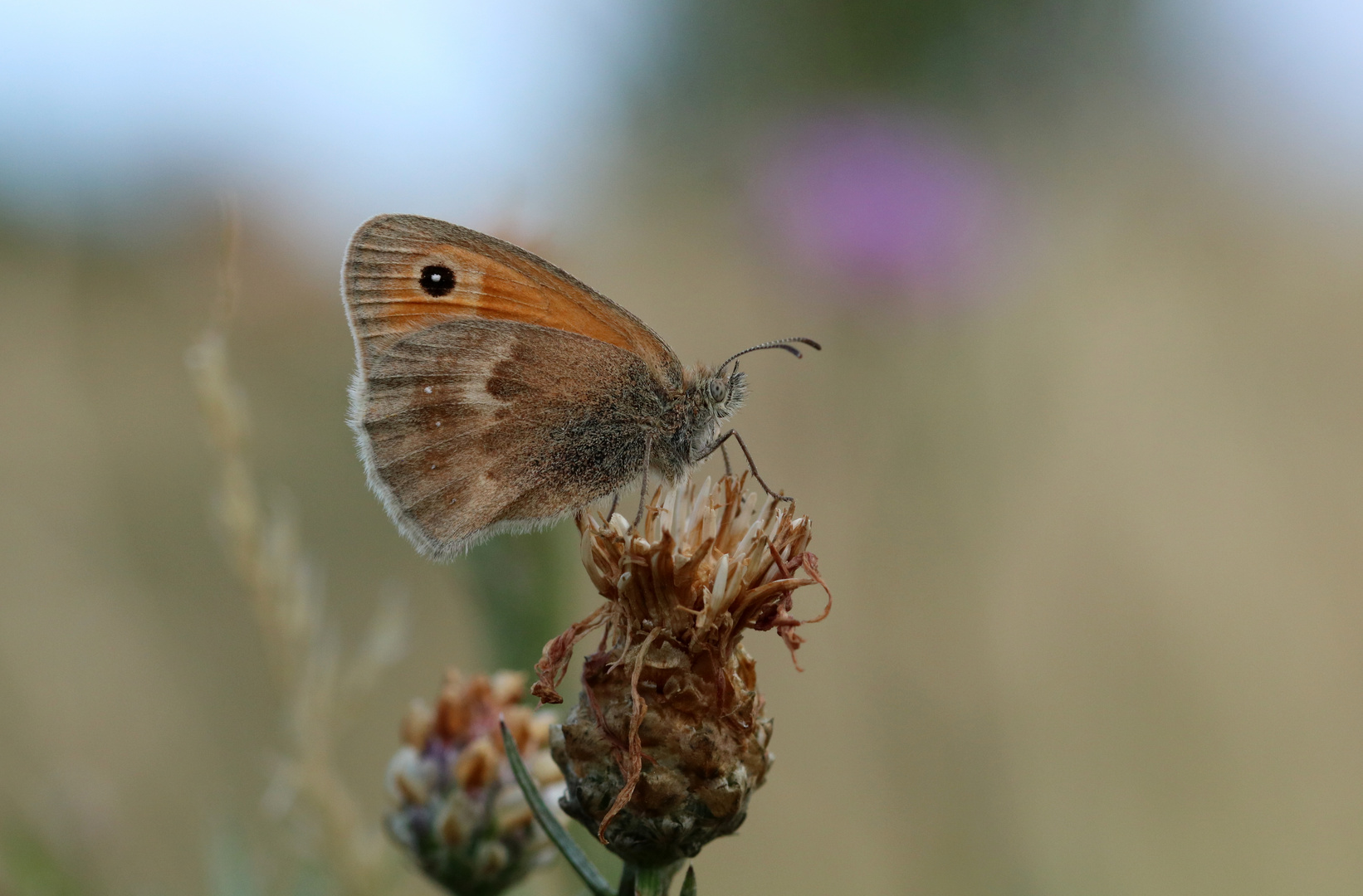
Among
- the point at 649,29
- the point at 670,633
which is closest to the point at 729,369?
the point at 670,633

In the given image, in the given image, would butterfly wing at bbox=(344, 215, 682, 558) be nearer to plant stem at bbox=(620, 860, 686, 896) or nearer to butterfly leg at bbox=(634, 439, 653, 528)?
butterfly leg at bbox=(634, 439, 653, 528)

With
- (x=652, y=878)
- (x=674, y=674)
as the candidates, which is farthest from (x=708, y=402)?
(x=652, y=878)

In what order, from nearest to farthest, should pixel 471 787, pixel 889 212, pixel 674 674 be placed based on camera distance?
pixel 674 674, pixel 471 787, pixel 889 212

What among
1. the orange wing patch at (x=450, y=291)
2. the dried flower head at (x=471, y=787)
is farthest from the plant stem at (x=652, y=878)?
the orange wing patch at (x=450, y=291)

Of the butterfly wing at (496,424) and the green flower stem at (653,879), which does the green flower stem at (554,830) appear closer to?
the green flower stem at (653,879)

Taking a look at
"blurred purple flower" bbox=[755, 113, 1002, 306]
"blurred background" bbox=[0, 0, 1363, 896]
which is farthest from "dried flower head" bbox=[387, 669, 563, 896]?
"blurred purple flower" bbox=[755, 113, 1002, 306]

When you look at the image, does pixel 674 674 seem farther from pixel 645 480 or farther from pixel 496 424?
pixel 496 424
